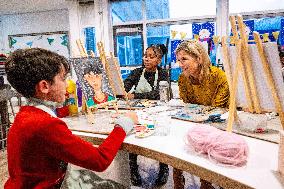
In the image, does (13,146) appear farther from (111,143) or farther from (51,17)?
(51,17)

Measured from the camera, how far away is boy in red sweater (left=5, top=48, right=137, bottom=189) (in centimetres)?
112

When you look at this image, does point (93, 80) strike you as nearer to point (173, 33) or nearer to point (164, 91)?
point (164, 91)

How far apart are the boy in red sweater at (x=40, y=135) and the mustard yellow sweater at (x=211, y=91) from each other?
4.49 feet

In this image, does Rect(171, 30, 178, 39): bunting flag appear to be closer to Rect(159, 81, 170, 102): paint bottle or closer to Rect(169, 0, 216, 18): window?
Rect(169, 0, 216, 18): window

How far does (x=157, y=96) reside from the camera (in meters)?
3.12

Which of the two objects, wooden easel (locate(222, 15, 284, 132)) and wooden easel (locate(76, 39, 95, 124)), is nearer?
wooden easel (locate(222, 15, 284, 132))

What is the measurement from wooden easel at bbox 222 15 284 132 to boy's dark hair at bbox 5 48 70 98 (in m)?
0.95

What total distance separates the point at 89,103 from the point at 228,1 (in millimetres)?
4717

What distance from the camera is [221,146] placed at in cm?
118

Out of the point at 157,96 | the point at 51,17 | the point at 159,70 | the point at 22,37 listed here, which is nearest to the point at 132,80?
the point at 159,70

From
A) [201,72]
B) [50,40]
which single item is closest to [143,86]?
[201,72]

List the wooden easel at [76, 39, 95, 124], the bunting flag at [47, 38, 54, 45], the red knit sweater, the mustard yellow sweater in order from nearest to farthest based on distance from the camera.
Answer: the red knit sweater, the wooden easel at [76, 39, 95, 124], the mustard yellow sweater, the bunting flag at [47, 38, 54, 45]

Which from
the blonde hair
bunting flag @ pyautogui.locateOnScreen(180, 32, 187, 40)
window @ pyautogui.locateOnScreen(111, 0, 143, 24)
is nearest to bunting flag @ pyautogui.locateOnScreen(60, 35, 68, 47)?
window @ pyautogui.locateOnScreen(111, 0, 143, 24)

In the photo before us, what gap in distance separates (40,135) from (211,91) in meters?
1.73
